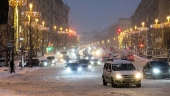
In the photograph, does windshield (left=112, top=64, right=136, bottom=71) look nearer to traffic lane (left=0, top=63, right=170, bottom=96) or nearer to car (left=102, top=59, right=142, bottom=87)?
car (left=102, top=59, right=142, bottom=87)

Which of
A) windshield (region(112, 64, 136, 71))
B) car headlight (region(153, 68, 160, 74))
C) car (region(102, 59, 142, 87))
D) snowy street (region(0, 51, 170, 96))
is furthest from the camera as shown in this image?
car headlight (region(153, 68, 160, 74))

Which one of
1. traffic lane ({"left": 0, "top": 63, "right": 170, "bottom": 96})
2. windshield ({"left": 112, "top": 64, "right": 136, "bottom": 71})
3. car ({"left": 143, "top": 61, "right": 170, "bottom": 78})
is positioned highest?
windshield ({"left": 112, "top": 64, "right": 136, "bottom": 71})

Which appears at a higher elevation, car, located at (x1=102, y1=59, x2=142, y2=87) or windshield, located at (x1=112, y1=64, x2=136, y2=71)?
windshield, located at (x1=112, y1=64, x2=136, y2=71)

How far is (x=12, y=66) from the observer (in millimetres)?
49625

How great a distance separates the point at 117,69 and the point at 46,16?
147 meters

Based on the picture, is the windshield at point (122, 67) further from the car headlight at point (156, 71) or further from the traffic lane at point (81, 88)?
the car headlight at point (156, 71)

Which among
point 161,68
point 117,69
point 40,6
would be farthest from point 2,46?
point 40,6

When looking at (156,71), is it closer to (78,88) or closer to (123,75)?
(123,75)

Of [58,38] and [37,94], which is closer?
[37,94]

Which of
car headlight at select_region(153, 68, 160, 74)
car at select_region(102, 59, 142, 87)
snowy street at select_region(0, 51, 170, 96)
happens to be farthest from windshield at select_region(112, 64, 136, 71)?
car headlight at select_region(153, 68, 160, 74)

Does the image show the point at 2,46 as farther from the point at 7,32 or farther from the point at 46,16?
the point at 46,16

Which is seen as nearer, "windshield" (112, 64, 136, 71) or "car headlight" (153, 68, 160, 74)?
"windshield" (112, 64, 136, 71)

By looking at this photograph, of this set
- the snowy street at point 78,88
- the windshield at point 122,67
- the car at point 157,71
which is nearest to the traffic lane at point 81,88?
the snowy street at point 78,88

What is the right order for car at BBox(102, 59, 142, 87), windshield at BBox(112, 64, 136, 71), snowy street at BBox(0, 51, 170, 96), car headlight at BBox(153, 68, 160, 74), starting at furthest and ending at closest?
car headlight at BBox(153, 68, 160, 74) → windshield at BBox(112, 64, 136, 71) → car at BBox(102, 59, 142, 87) → snowy street at BBox(0, 51, 170, 96)
